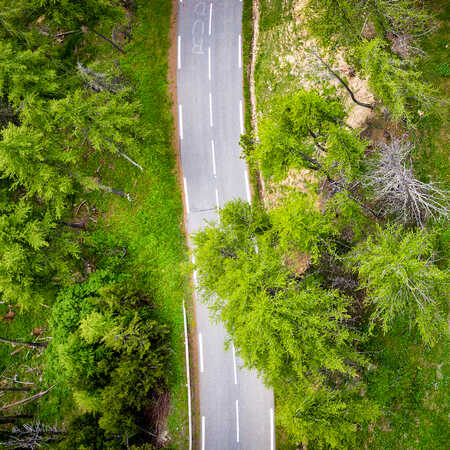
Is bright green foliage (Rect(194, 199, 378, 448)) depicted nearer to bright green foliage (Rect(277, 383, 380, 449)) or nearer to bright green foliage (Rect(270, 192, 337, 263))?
bright green foliage (Rect(277, 383, 380, 449))

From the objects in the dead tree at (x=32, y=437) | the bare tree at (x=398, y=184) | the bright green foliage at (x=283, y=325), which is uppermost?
the bare tree at (x=398, y=184)

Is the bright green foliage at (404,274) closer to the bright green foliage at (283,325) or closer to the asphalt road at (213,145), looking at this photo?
the bright green foliage at (283,325)

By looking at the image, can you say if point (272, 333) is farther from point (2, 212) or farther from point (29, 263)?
point (2, 212)

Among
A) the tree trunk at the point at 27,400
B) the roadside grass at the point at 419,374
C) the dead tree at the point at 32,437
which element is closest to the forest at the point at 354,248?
the roadside grass at the point at 419,374

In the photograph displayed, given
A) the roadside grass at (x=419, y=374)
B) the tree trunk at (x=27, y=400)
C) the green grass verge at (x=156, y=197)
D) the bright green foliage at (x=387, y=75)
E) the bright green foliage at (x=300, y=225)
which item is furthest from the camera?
the tree trunk at (x=27, y=400)

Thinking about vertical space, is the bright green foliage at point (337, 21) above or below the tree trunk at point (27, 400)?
above

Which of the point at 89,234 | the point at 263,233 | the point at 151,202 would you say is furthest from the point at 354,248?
the point at 89,234

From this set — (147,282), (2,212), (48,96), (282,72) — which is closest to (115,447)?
(147,282)
